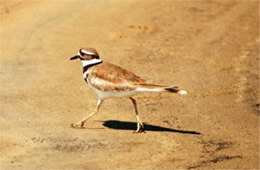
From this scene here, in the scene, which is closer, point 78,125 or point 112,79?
point 112,79

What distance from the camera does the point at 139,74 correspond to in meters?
17.4

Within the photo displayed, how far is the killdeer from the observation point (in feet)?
43.0

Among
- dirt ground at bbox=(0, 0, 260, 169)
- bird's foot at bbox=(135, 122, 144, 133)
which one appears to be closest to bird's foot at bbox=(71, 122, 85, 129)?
dirt ground at bbox=(0, 0, 260, 169)

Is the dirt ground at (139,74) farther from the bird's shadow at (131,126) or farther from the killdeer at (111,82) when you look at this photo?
the killdeer at (111,82)

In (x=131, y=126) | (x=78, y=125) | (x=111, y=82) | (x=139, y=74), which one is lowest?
(x=139, y=74)

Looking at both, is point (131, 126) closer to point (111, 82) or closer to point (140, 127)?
point (140, 127)

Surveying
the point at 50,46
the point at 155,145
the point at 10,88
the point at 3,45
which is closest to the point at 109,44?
the point at 50,46

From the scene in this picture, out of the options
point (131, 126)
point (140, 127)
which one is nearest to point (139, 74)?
point (131, 126)

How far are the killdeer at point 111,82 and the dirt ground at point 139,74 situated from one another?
2.23 ft

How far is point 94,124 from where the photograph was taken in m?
14.0

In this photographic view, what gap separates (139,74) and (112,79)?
415 centimetres

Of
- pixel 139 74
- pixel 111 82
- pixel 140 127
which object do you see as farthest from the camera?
pixel 139 74

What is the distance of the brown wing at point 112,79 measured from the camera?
13.2 m

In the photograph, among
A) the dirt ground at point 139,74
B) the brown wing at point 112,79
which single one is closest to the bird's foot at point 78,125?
the dirt ground at point 139,74
